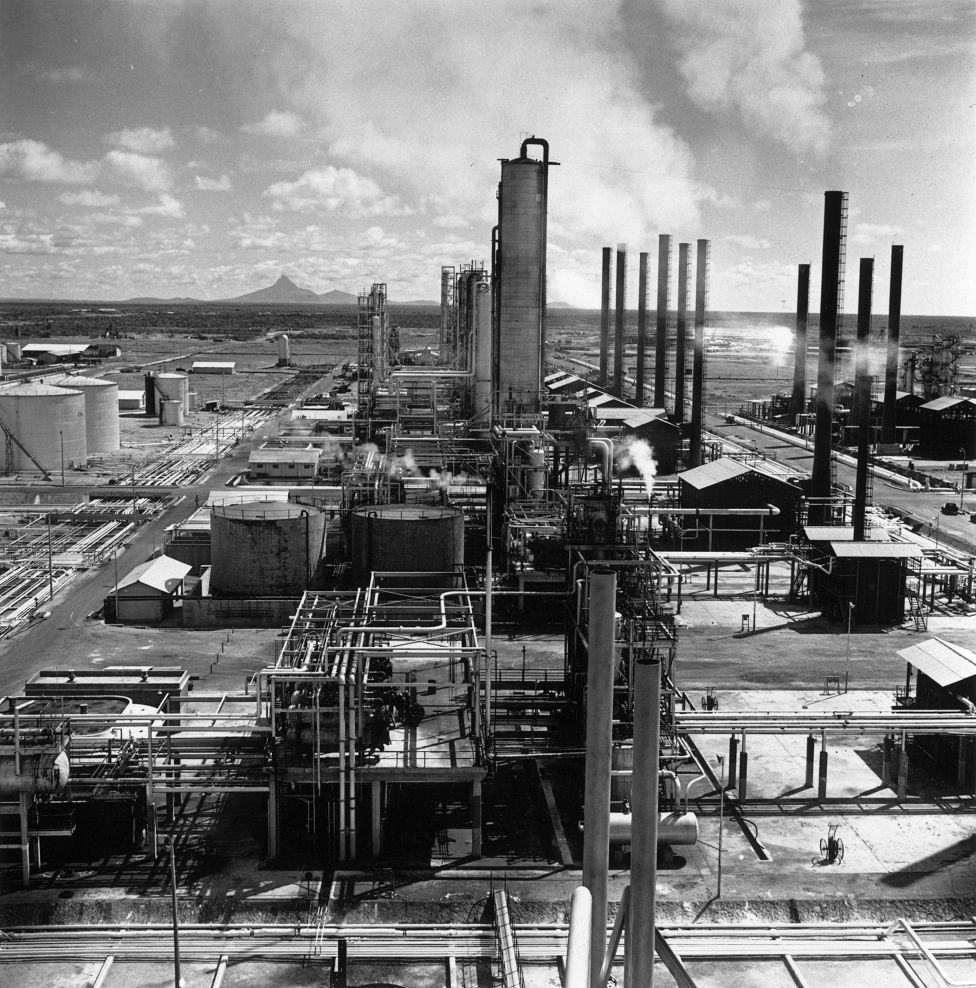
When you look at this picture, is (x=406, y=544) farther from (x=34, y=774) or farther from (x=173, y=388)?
(x=173, y=388)

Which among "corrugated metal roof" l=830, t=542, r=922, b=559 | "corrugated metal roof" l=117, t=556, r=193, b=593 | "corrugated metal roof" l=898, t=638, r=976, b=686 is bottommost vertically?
"corrugated metal roof" l=117, t=556, r=193, b=593

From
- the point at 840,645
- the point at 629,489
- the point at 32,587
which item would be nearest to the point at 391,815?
the point at 840,645

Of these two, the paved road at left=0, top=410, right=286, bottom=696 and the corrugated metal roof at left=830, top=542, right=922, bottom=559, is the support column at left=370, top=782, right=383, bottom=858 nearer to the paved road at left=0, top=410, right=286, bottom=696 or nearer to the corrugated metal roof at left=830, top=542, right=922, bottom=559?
the paved road at left=0, top=410, right=286, bottom=696

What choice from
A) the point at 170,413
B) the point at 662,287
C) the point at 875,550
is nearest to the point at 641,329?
the point at 662,287

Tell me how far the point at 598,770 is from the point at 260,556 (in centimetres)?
3146

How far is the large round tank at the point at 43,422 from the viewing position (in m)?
72.2

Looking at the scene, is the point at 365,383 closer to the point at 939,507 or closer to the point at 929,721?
the point at 939,507

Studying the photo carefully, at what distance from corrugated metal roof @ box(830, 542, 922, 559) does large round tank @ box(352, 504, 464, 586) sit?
13.8 meters

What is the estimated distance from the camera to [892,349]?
87500mm

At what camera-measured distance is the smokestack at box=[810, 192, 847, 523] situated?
55.8 m

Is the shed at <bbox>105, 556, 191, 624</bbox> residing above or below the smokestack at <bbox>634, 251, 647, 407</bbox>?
below

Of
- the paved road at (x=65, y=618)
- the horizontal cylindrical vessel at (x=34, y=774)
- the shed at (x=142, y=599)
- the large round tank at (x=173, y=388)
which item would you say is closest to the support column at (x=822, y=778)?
the horizontal cylindrical vessel at (x=34, y=774)

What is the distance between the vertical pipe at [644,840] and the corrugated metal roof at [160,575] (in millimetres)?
32693

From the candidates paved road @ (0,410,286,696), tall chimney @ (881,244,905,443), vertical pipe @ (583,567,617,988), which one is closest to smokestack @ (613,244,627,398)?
tall chimney @ (881,244,905,443)
